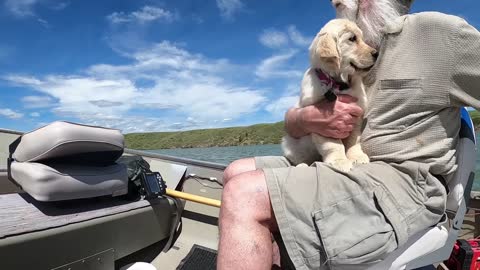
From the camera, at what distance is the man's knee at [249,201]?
1.78 metres

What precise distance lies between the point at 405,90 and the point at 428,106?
142mm

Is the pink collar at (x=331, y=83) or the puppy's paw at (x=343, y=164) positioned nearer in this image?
the puppy's paw at (x=343, y=164)

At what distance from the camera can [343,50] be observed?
7.97 ft

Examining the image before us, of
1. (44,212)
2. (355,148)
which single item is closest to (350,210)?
(355,148)

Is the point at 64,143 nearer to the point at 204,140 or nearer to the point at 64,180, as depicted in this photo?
the point at 64,180

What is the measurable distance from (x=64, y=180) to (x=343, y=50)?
196cm

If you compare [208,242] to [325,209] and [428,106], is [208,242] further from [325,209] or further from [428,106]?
[428,106]

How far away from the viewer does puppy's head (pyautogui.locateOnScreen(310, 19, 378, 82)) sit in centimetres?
237

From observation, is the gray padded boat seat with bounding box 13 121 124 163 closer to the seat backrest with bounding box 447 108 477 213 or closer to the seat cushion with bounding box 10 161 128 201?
the seat cushion with bounding box 10 161 128 201

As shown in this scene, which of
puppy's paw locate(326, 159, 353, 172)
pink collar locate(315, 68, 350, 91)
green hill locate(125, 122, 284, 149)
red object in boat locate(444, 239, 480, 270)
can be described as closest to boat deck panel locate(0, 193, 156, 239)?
puppy's paw locate(326, 159, 353, 172)

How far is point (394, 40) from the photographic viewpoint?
210cm

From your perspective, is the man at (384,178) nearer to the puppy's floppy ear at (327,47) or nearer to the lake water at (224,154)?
the puppy's floppy ear at (327,47)

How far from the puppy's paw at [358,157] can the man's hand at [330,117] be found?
142mm

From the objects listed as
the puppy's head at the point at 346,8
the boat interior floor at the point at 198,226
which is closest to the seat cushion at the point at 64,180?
the boat interior floor at the point at 198,226
